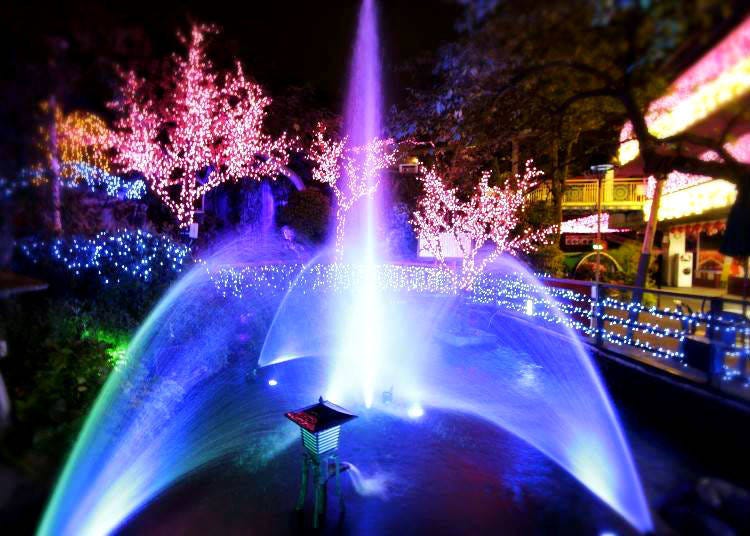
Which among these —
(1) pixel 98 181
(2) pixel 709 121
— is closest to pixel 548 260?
(2) pixel 709 121

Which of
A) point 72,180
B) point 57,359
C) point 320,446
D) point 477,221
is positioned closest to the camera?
point 320,446

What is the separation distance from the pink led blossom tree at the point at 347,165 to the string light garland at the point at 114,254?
10.5 m

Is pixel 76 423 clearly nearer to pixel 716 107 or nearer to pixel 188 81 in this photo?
pixel 716 107

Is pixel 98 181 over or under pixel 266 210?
under

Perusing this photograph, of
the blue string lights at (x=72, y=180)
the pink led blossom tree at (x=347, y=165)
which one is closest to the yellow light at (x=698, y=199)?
the pink led blossom tree at (x=347, y=165)

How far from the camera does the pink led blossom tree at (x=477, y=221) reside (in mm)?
16859

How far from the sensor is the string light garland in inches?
323

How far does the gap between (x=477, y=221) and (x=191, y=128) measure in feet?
35.9

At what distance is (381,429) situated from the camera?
742 cm

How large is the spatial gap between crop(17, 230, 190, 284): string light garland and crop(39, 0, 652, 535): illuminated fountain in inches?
29.4

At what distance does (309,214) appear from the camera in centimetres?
2108

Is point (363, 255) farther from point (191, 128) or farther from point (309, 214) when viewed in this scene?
point (191, 128)

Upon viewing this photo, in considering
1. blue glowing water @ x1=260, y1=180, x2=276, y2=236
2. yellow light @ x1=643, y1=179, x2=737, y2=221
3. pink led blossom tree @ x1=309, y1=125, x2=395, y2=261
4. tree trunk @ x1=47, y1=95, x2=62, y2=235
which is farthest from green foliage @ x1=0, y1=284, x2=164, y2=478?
blue glowing water @ x1=260, y1=180, x2=276, y2=236

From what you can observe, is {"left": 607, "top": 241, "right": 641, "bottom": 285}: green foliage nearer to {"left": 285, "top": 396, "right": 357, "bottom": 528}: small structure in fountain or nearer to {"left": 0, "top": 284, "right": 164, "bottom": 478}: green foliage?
{"left": 285, "top": 396, "right": 357, "bottom": 528}: small structure in fountain
